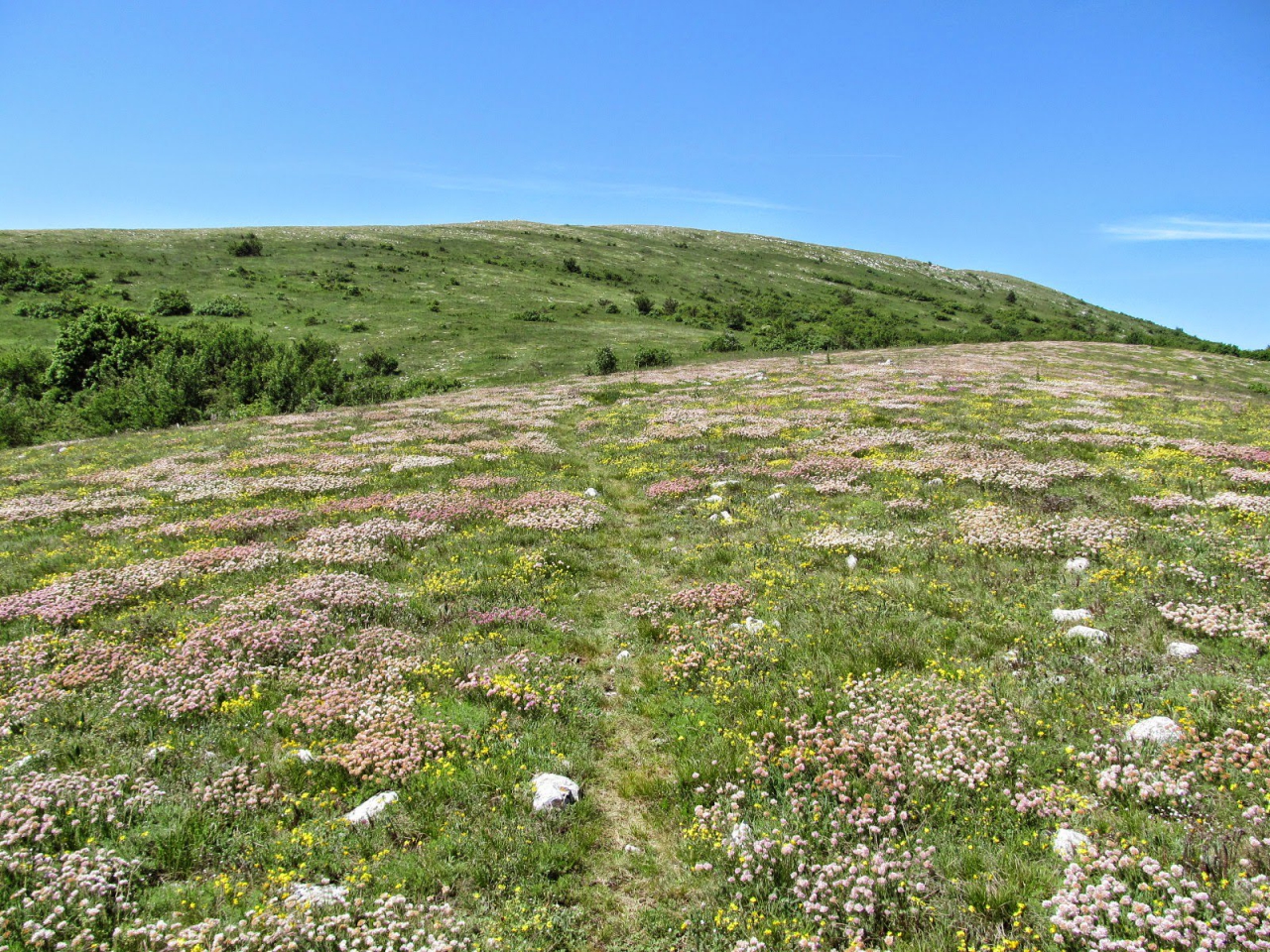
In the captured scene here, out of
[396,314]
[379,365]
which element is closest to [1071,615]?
[379,365]

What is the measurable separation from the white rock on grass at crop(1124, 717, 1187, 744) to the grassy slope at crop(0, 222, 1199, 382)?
47.2 metres

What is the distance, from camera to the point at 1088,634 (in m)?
7.39

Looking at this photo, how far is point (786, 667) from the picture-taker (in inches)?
297

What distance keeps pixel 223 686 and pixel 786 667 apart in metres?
7.12

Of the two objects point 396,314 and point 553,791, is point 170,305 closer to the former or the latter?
point 396,314

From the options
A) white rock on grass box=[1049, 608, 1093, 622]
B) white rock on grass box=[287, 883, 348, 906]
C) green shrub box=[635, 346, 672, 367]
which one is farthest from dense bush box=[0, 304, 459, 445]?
white rock on grass box=[1049, 608, 1093, 622]

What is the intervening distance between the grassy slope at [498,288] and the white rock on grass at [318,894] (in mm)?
46671

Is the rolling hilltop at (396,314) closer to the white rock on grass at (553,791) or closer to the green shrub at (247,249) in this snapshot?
the green shrub at (247,249)

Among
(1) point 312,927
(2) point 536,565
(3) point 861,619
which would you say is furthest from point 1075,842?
(2) point 536,565

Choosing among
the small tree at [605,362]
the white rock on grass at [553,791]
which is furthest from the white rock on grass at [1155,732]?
the small tree at [605,362]

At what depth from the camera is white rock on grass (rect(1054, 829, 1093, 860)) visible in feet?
14.7

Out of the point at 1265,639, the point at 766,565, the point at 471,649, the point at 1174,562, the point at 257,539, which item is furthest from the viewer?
the point at 257,539

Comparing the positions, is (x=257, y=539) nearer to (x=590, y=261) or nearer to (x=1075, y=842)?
(x=1075, y=842)

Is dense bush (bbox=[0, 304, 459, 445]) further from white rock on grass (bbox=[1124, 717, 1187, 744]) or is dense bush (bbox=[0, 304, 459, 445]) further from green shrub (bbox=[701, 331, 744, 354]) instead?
white rock on grass (bbox=[1124, 717, 1187, 744])
